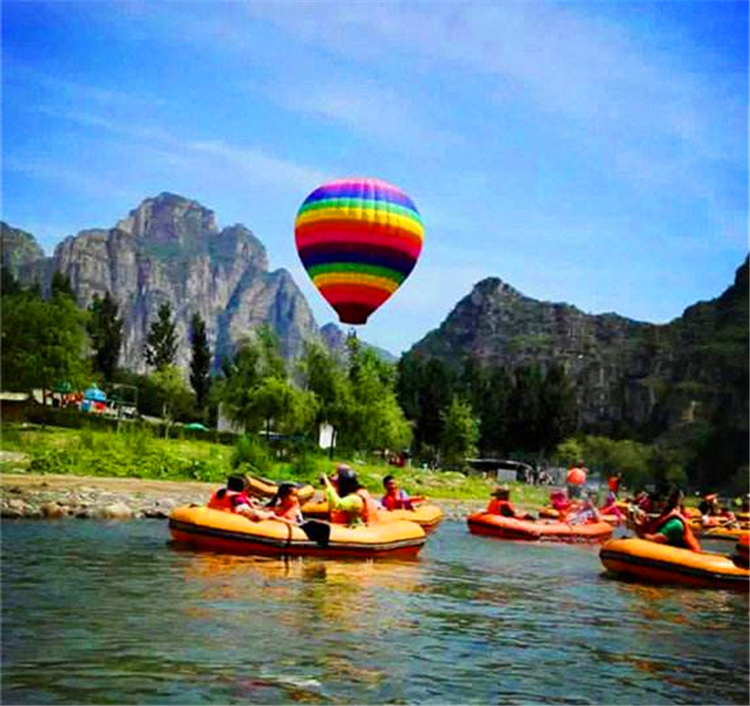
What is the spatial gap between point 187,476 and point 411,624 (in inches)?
861

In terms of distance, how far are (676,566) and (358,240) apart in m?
14.2

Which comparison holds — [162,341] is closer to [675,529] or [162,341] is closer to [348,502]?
[348,502]

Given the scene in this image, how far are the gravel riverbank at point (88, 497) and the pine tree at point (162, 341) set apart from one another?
5673cm

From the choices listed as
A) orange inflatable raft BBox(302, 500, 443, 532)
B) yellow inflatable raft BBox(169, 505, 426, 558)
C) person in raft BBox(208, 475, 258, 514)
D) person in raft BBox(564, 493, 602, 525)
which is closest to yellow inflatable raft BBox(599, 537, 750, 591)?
yellow inflatable raft BBox(169, 505, 426, 558)

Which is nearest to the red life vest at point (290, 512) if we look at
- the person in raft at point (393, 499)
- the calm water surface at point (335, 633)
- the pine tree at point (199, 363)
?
the calm water surface at point (335, 633)

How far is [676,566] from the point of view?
16750 millimetres

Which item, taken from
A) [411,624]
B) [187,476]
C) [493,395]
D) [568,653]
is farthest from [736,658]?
[493,395]

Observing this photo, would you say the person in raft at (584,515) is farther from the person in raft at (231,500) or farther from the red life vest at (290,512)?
the person in raft at (231,500)

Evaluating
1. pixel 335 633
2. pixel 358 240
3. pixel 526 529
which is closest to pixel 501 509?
pixel 526 529

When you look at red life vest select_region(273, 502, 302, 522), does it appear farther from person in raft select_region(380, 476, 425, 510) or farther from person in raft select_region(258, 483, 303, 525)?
person in raft select_region(380, 476, 425, 510)

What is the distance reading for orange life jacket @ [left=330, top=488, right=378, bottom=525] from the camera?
1836cm

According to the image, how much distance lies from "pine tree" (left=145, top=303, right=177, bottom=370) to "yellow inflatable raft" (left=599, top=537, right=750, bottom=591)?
2741 inches

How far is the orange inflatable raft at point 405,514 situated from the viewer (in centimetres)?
2138

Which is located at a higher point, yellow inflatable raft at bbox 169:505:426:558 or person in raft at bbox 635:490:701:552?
person in raft at bbox 635:490:701:552
